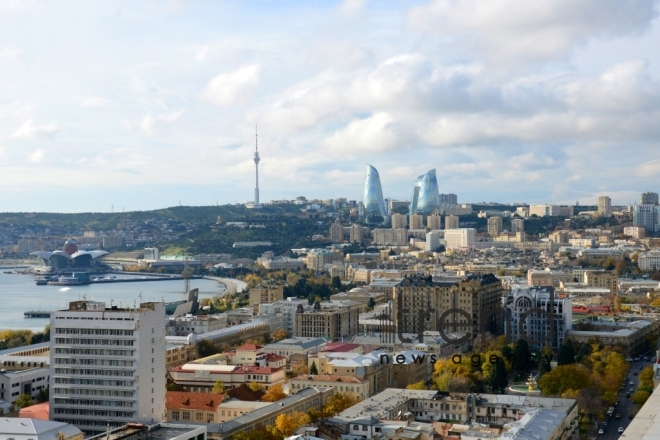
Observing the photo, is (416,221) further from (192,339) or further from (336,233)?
(192,339)

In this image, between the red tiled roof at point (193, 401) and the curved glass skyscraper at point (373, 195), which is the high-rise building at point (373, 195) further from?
the red tiled roof at point (193, 401)

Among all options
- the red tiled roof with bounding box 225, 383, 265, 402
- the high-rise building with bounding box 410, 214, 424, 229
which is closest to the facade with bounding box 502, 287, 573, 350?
the red tiled roof with bounding box 225, 383, 265, 402

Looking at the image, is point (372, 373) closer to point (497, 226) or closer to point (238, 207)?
point (497, 226)

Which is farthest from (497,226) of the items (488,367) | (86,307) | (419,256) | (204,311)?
(86,307)

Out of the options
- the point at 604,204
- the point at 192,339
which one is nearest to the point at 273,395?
the point at 192,339

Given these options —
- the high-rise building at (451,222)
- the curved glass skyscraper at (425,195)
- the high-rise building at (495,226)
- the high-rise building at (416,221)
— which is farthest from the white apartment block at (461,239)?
the curved glass skyscraper at (425,195)
